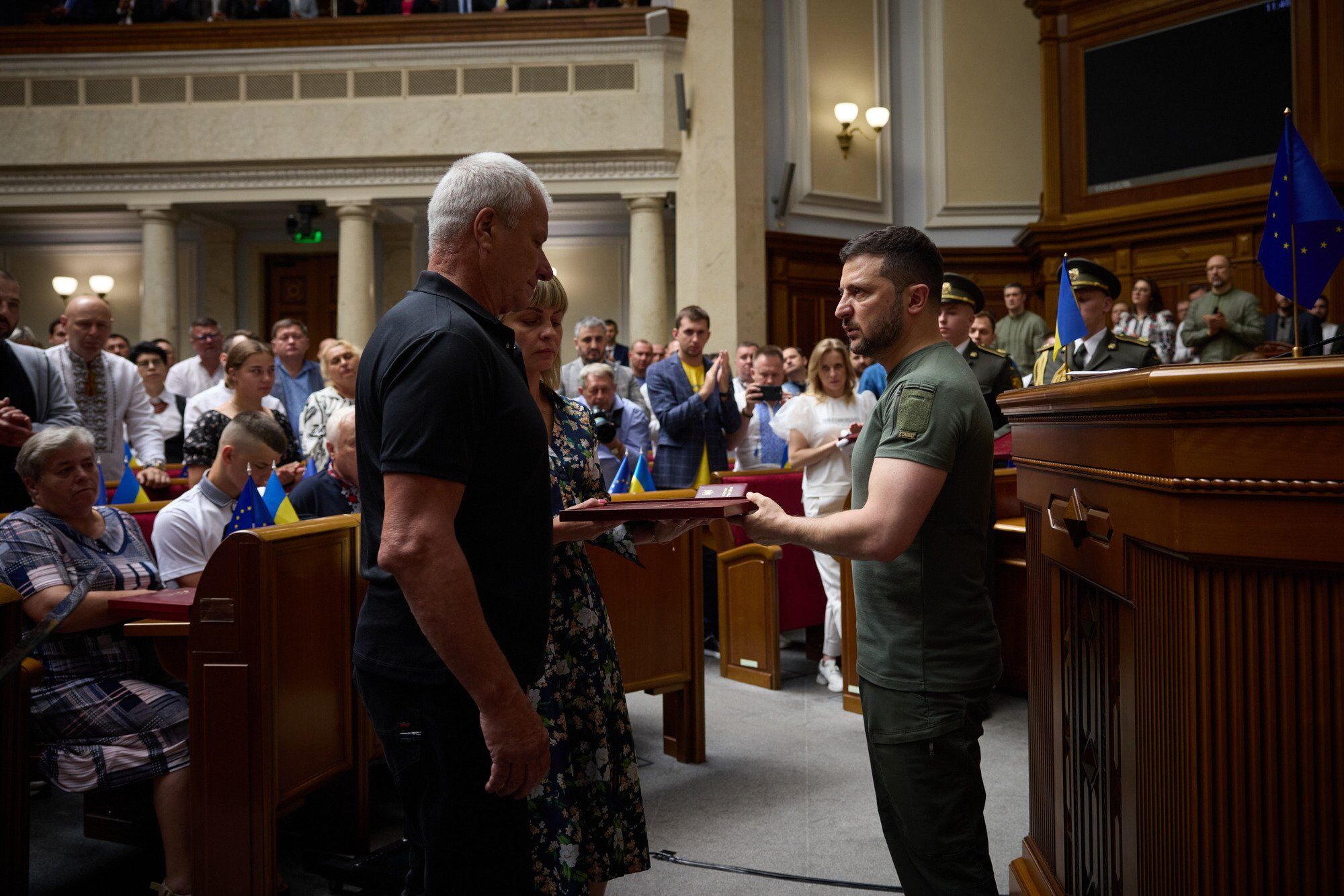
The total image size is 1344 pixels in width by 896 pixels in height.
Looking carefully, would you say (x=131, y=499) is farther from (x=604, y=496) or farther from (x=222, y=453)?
(x=604, y=496)

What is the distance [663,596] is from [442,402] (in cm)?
238

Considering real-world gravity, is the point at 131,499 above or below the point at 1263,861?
above

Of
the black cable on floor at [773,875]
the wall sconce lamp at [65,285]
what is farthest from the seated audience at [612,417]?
the wall sconce lamp at [65,285]

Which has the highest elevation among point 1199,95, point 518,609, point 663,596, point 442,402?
point 1199,95

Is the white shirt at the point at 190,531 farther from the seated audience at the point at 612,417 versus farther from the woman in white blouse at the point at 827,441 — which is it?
the woman in white blouse at the point at 827,441

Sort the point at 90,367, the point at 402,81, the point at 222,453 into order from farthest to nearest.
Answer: the point at 402,81 < the point at 90,367 < the point at 222,453

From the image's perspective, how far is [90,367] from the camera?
14.0ft

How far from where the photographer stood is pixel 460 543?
1302mm

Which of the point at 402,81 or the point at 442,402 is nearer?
the point at 442,402

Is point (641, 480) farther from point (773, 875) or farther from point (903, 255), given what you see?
point (903, 255)

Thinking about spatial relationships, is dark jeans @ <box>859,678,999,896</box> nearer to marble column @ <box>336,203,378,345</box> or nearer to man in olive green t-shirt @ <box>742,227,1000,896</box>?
man in olive green t-shirt @ <box>742,227,1000,896</box>

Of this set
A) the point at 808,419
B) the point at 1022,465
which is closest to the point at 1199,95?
the point at 808,419

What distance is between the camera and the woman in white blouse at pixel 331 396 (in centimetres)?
446

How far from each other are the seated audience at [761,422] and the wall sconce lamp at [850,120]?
4.58 m
